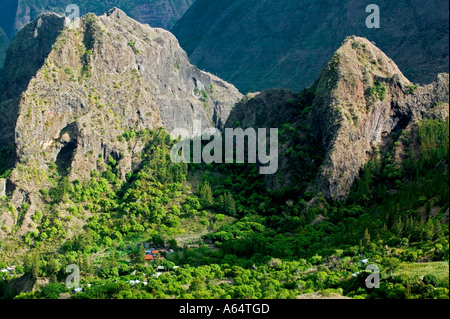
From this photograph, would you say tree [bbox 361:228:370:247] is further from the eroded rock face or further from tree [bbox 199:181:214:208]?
tree [bbox 199:181:214:208]

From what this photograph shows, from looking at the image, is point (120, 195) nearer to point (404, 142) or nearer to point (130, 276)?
point (130, 276)

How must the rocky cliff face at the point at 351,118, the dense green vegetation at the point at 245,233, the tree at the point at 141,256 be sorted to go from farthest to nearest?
the rocky cliff face at the point at 351,118, the tree at the point at 141,256, the dense green vegetation at the point at 245,233

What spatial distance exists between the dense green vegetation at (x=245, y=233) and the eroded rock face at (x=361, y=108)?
5.31 meters

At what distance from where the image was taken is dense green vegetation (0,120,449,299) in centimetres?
12950

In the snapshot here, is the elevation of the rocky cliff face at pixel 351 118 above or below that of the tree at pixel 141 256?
above

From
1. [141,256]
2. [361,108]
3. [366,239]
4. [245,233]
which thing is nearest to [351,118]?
[361,108]

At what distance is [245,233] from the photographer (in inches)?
6516

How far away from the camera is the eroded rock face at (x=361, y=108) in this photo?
180375 millimetres

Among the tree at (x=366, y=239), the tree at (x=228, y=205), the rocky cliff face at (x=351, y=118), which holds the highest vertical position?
the rocky cliff face at (x=351, y=118)

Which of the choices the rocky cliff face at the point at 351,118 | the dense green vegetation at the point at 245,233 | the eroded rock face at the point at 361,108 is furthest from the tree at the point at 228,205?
the eroded rock face at the point at 361,108

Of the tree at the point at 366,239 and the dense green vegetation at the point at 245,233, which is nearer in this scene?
the dense green vegetation at the point at 245,233

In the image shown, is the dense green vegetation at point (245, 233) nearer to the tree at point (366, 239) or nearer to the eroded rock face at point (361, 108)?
the tree at point (366, 239)

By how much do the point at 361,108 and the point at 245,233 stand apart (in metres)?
48.7

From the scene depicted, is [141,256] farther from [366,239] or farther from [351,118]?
[351,118]
